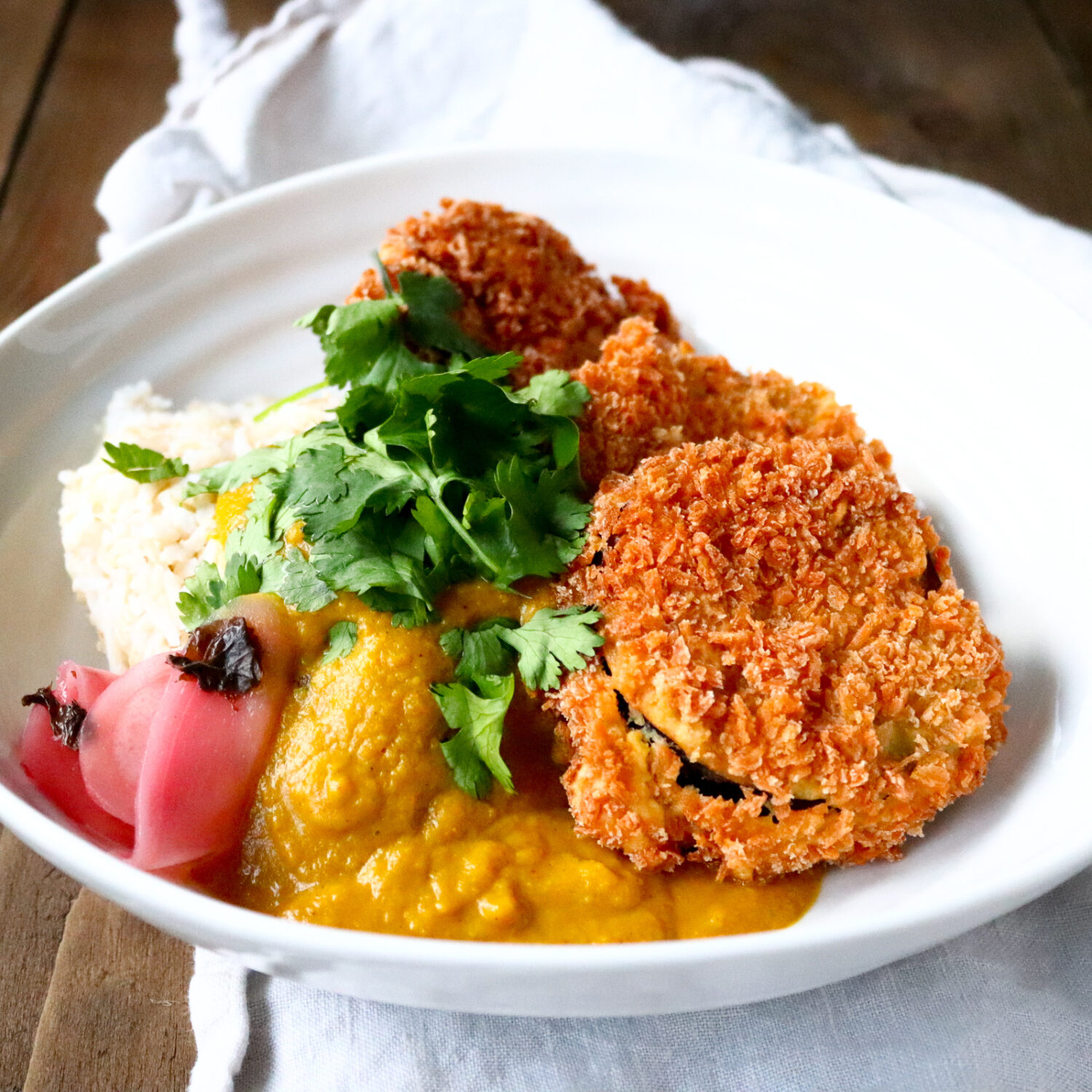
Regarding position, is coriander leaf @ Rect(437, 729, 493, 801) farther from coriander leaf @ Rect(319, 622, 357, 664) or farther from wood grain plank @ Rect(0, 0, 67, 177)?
wood grain plank @ Rect(0, 0, 67, 177)

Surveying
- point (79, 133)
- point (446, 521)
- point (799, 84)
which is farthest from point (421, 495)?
point (799, 84)

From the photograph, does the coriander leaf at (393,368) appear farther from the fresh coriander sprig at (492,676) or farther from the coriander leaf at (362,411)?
the fresh coriander sprig at (492,676)

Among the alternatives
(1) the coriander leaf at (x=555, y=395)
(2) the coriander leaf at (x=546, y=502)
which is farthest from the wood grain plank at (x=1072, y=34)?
(2) the coriander leaf at (x=546, y=502)

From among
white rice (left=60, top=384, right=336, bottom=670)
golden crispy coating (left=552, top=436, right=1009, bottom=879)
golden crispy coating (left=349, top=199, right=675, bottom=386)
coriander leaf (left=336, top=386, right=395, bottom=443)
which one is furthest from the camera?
golden crispy coating (left=349, top=199, right=675, bottom=386)

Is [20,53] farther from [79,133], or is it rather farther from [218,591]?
[218,591]

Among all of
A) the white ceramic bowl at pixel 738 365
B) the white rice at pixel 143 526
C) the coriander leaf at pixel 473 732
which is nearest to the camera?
the white ceramic bowl at pixel 738 365

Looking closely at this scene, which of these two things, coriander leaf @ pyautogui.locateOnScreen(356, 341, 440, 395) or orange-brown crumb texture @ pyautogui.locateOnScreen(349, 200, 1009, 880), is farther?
coriander leaf @ pyautogui.locateOnScreen(356, 341, 440, 395)

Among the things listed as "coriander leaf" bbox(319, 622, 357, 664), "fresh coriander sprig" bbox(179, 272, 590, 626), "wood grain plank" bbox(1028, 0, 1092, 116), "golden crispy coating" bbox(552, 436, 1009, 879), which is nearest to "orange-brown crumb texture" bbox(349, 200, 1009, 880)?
"golden crispy coating" bbox(552, 436, 1009, 879)

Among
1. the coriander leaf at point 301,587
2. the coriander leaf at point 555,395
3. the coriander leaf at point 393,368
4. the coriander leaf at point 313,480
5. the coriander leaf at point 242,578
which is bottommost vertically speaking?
the coriander leaf at point 242,578
